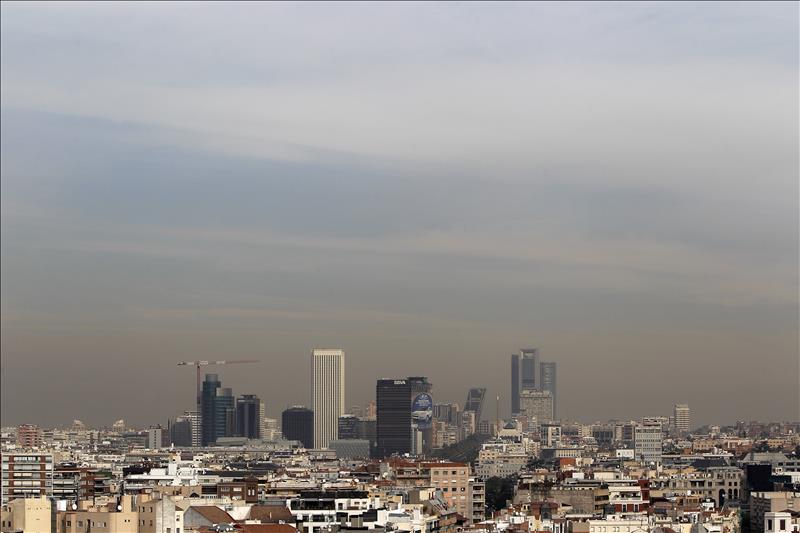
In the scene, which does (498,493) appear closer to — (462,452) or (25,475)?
(25,475)

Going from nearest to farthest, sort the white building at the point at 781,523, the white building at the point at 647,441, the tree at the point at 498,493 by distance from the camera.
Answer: the white building at the point at 781,523 < the tree at the point at 498,493 < the white building at the point at 647,441

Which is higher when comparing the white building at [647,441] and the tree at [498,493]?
the white building at [647,441]

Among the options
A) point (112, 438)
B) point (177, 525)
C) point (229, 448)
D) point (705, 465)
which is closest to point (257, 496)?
point (177, 525)

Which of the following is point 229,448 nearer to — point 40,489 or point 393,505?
point 40,489

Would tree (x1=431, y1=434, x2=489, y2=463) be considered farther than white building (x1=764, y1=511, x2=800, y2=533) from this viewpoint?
Yes

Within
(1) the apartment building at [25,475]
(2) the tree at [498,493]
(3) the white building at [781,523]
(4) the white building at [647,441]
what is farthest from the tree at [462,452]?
(3) the white building at [781,523]

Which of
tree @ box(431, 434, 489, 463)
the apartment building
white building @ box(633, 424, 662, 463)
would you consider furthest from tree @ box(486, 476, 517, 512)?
white building @ box(633, 424, 662, 463)

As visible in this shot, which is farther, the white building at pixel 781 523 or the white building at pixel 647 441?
the white building at pixel 647 441

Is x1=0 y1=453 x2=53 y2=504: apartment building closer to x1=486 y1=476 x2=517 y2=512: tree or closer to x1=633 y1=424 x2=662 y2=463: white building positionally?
x1=486 y1=476 x2=517 y2=512: tree

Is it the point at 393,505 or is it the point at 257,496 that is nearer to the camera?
the point at 393,505

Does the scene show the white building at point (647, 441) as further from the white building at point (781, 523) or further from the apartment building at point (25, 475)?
the white building at point (781, 523)

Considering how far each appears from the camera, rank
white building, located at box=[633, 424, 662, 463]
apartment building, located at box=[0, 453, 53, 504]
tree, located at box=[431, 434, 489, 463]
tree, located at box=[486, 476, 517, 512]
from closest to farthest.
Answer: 1. apartment building, located at box=[0, 453, 53, 504]
2. tree, located at box=[486, 476, 517, 512]
3. white building, located at box=[633, 424, 662, 463]
4. tree, located at box=[431, 434, 489, 463]
